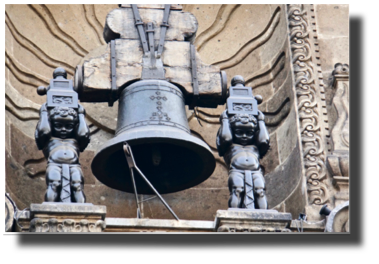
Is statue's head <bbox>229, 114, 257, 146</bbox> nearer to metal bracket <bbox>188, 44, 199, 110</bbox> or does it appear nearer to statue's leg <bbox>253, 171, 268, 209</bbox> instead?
statue's leg <bbox>253, 171, 268, 209</bbox>

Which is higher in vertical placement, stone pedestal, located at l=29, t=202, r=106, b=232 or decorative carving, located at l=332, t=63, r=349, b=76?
decorative carving, located at l=332, t=63, r=349, b=76

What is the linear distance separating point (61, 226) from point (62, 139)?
65 cm

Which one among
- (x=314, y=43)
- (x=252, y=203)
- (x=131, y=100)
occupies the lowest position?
(x=252, y=203)

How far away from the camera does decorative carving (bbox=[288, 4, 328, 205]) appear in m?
9.23

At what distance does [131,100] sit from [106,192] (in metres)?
1.26

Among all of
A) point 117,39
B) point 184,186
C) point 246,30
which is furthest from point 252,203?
point 246,30

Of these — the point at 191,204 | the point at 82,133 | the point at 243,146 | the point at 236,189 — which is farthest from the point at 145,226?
the point at 191,204

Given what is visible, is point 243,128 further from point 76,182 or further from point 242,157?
point 76,182

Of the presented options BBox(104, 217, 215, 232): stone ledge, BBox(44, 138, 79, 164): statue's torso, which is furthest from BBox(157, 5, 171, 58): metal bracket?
BBox(104, 217, 215, 232): stone ledge

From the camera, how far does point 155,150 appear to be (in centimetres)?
875

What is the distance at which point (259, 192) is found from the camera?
841 cm

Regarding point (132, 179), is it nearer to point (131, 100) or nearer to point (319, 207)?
point (131, 100)

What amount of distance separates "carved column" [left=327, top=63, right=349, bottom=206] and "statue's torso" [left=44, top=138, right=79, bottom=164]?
1.77 m

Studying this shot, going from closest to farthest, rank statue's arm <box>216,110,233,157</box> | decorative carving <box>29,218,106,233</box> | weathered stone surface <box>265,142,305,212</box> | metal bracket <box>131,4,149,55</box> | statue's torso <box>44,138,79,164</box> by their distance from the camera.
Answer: decorative carving <box>29,218,106,233</box> → statue's torso <box>44,138,79,164</box> → statue's arm <box>216,110,233,157</box> → metal bracket <box>131,4,149,55</box> → weathered stone surface <box>265,142,305,212</box>
